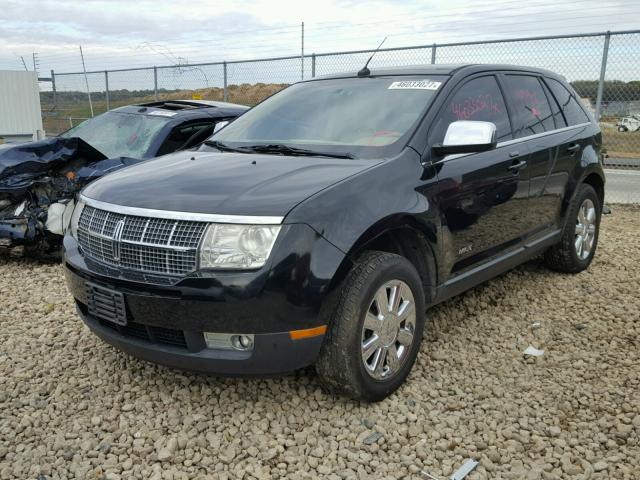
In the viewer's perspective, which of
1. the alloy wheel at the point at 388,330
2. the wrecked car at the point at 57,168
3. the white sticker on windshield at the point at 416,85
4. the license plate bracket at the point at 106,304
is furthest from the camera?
the wrecked car at the point at 57,168

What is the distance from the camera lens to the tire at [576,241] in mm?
4969

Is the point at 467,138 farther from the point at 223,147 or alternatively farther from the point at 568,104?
the point at 568,104

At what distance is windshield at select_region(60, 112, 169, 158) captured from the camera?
6.02m

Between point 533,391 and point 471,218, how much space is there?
1.04 metres

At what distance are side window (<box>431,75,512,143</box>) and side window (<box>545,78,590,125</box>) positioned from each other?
1031 mm

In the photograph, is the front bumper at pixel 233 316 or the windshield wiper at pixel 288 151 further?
the windshield wiper at pixel 288 151

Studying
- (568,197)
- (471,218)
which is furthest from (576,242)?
(471,218)

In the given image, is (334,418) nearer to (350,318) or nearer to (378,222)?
(350,318)

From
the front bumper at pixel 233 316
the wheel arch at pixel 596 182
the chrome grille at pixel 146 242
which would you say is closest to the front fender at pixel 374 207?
the front bumper at pixel 233 316

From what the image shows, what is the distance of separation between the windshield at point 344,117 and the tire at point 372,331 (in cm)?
71

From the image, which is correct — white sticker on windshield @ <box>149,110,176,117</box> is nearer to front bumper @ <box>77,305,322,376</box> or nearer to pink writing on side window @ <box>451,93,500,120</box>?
pink writing on side window @ <box>451,93,500,120</box>

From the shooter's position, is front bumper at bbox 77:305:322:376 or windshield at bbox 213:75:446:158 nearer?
front bumper at bbox 77:305:322:376

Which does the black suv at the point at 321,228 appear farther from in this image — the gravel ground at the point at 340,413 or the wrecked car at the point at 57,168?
the wrecked car at the point at 57,168

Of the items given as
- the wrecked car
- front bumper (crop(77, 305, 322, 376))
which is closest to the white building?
the wrecked car
